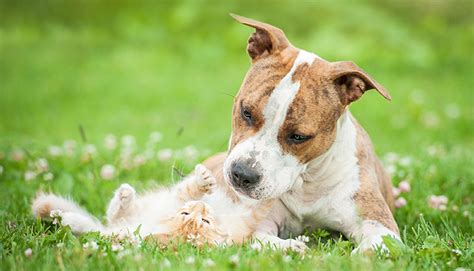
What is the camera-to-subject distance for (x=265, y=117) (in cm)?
488

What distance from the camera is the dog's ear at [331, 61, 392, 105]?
5086 millimetres

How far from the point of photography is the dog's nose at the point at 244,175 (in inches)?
188

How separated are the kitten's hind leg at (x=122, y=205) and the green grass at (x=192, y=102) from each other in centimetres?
54

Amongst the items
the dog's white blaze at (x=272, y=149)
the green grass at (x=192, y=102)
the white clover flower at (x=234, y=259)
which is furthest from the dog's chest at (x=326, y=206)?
the white clover flower at (x=234, y=259)

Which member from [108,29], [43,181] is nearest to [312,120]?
[43,181]

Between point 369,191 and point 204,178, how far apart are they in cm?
116

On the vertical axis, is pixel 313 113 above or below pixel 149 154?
above

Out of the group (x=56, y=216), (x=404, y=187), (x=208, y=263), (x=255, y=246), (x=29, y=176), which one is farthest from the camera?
(x=29, y=176)

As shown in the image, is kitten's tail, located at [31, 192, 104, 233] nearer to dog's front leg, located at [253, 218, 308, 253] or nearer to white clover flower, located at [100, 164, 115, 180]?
dog's front leg, located at [253, 218, 308, 253]

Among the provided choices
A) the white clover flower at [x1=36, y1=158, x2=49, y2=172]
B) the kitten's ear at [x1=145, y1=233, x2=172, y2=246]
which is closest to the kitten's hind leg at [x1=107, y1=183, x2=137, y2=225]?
the kitten's ear at [x1=145, y1=233, x2=172, y2=246]

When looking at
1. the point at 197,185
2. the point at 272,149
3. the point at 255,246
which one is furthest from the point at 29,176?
the point at 255,246

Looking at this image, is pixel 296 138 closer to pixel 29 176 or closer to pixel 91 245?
pixel 91 245

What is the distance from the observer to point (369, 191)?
17.7ft

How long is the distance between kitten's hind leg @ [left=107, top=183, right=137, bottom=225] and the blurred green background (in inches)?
160
